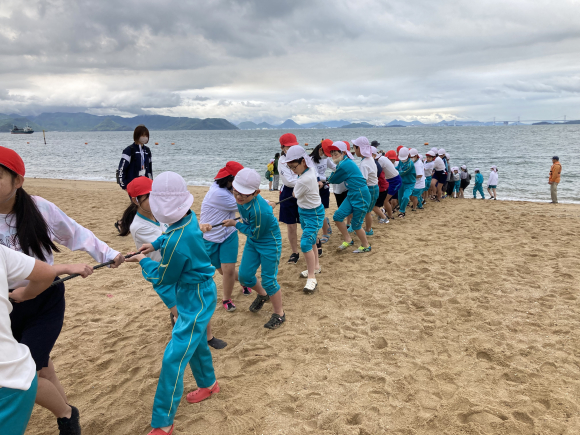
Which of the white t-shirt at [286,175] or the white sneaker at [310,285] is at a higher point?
the white t-shirt at [286,175]

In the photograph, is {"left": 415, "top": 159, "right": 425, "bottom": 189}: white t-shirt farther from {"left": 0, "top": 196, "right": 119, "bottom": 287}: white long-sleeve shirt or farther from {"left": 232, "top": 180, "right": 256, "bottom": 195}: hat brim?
{"left": 0, "top": 196, "right": 119, "bottom": 287}: white long-sleeve shirt

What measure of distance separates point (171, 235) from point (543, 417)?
3.14 m

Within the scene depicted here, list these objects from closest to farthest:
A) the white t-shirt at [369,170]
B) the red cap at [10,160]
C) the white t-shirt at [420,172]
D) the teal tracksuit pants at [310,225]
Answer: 1. the red cap at [10,160]
2. the teal tracksuit pants at [310,225]
3. the white t-shirt at [369,170]
4. the white t-shirt at [420,172]

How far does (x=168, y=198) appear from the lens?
8.16 ft

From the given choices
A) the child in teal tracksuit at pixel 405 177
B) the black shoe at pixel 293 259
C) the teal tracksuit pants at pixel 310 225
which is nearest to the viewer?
the teal tracksuit pants at pixel 310 225

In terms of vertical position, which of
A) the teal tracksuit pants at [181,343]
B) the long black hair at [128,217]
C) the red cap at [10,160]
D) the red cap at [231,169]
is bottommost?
the teal tracksuit pants at [181,343]

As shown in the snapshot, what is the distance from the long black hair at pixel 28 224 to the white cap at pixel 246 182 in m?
1.71

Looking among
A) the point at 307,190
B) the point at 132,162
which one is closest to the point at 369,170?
the point at 307,190

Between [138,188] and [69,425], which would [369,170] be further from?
[69,425]

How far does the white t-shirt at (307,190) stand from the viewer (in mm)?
4871

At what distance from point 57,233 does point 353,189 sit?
4701mm

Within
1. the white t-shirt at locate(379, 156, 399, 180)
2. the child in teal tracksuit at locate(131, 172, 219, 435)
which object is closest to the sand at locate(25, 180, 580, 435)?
the child in teal tracksuit at locate(131, 172, 219, 435)

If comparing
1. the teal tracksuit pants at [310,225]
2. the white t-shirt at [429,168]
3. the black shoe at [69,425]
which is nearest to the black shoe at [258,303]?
the teal tracksuit pants at [310,225]

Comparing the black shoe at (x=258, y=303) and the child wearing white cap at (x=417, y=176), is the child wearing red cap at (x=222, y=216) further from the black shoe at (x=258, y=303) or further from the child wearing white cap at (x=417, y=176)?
the child wearing white cap at (x=417, y=176)
